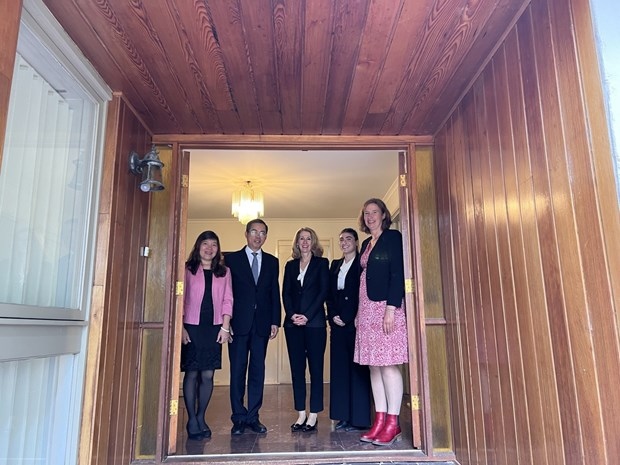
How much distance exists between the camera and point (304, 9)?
1.68 m

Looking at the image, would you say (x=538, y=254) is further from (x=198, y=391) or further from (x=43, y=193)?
(x=198, y=391)

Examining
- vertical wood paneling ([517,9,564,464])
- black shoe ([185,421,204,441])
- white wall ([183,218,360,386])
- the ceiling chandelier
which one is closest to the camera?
vertical wood paneling ([517,9,564,464])

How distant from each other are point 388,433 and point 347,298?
88 cm

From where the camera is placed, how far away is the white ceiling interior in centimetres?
374

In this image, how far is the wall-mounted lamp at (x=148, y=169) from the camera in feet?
7.66

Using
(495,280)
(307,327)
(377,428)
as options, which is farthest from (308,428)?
(495,280)

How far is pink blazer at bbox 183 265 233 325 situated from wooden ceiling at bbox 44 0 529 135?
39.9 inches

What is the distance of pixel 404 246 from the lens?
272cm

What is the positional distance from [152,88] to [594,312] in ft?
6.57

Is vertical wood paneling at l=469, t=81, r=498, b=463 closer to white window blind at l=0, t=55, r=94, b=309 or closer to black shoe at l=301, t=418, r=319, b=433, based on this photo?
black shoe at l=301, t=418, r=319, b=433

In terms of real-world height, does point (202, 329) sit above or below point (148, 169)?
below

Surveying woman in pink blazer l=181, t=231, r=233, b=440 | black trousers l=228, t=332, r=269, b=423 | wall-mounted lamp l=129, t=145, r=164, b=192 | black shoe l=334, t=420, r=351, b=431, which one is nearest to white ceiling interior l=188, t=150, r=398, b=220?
woman in pink blazer l=181, t=231, r=233, b=440

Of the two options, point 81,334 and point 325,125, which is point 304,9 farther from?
point 81,334

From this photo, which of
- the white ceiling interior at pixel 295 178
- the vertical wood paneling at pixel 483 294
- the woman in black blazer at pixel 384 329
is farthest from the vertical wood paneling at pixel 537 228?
the white ceiling interior at pixel 295 178
